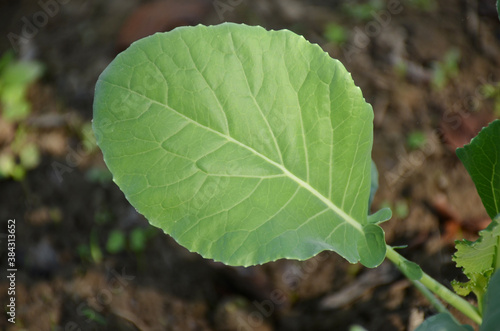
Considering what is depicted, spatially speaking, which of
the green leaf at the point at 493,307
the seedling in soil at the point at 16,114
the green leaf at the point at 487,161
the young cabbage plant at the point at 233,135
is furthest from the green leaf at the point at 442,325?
the seedling in soil at the point at 16,114

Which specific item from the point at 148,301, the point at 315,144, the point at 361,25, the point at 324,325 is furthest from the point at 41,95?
the point at 315,144

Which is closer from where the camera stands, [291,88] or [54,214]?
[291,88]

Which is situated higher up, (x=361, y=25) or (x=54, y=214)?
(x=361, y=25)

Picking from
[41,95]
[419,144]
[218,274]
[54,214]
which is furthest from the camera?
[41,95]

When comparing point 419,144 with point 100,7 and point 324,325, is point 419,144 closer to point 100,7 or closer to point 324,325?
point 324,325

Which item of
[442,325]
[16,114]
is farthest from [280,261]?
[16,114]

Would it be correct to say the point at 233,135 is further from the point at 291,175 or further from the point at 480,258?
the point at 480,258

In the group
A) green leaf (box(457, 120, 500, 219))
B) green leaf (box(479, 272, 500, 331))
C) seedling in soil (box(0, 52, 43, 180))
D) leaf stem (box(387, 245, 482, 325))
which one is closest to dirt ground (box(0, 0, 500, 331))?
seedling in soil (box(0, 52, 43, 180))
